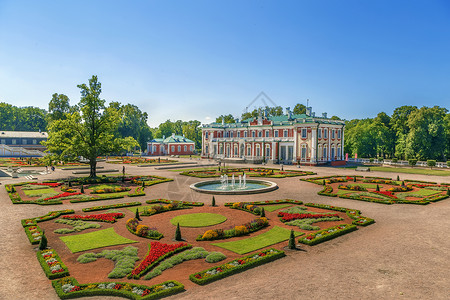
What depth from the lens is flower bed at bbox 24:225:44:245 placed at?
14.6 meters

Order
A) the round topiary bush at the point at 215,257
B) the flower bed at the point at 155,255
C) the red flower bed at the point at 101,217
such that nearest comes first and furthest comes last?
the flower bed at the point at 155,255
the round topiary bush at the point at 215,257
the red flower bed at the point at 101,217

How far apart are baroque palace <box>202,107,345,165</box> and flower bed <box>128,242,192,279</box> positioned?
1945 inches

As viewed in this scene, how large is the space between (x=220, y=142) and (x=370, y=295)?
6987 centimetres

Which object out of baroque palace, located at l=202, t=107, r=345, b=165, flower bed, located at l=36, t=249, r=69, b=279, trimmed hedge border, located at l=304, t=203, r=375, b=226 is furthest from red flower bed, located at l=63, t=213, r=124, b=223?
baroque palace, located at l=202, t=107, r=345, b=165

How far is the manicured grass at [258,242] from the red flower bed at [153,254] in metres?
2.27

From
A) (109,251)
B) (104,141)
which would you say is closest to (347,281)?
(109,251)

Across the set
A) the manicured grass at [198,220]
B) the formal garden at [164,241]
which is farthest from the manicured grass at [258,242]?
the manicured grass at [198,220]

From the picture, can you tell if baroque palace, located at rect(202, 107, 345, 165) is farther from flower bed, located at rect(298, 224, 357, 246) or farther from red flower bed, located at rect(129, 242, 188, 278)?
red flower bed, located at rect(129, 242, 188, 278)

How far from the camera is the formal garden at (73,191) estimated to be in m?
25.1

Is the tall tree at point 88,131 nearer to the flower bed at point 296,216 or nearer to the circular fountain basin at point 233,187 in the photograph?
the circular fountain basin at point 233,187

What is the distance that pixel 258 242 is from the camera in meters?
15.1

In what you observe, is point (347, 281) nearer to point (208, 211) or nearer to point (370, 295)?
point (370, 295)

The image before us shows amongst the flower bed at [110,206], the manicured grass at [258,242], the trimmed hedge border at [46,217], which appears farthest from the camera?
the flower bed at [110,206]

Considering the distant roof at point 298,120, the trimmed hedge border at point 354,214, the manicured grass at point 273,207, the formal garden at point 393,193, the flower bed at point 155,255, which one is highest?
the distant roof at point 298,120
